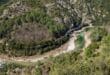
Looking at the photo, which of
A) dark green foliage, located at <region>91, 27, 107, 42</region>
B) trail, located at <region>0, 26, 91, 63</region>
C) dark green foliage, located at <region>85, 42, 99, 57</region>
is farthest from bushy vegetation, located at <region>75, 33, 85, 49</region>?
dark green foliage, located at <region>85, 42, 99, 57</region>

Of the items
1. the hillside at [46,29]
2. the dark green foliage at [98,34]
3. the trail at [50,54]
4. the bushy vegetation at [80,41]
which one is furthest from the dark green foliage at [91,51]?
the bushy vegetation at [80,41]

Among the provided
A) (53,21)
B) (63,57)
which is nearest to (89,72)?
(63,57)

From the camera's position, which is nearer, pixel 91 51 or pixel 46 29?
pixel 91 51

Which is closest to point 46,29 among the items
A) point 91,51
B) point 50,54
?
point 50,54

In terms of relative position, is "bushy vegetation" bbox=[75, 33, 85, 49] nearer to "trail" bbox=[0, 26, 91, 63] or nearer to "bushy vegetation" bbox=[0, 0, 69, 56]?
"trail" bbox=[0, 26, 91, 63]

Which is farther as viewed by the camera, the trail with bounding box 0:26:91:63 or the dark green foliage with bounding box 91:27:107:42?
the trail with bounding box 0:26:91:63

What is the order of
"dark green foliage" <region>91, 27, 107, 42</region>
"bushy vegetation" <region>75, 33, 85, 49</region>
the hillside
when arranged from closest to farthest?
"dark green foliage" <region>91, 27, 107, 42</region> → the hillside → "bushy vegetation" <region>75, 33, 85, 49</region>

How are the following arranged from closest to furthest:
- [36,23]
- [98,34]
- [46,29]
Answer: [98,34] → [46,29] → [36,23]

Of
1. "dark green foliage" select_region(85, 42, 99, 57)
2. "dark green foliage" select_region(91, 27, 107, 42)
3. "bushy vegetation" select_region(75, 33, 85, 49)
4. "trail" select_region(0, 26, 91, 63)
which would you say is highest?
"dark green foliage" select_region(85, 42, 99, 57)

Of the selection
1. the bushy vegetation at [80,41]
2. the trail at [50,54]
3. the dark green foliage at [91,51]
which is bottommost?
the trail at [50,54]

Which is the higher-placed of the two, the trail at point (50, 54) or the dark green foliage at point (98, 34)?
the dark green foliage at point (98, 34)

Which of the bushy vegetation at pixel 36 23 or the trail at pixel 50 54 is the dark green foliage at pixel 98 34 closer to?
the trail at pixel 50 54

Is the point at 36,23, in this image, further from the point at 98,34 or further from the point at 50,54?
the point at 98,34
